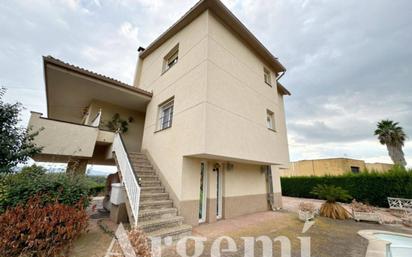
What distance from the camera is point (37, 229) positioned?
10.7ft

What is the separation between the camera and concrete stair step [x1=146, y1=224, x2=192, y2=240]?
172 inches

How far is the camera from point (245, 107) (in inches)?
300

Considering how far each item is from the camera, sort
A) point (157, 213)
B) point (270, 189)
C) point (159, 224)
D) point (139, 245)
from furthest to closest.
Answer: point (270, 189), point (157, 213), point (159, 224), point (139, 245)

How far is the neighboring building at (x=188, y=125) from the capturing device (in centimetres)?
580

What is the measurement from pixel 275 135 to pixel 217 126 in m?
5.13

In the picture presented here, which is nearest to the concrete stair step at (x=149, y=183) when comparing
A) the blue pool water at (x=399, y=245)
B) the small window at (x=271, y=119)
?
the small window at (x=271, y=119)

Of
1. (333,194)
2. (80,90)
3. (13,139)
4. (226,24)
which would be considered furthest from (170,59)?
(333,194)

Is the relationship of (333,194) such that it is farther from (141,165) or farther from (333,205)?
(141,165)

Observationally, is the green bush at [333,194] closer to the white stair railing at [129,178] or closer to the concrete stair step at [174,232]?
the concrete stair step at [174,232]

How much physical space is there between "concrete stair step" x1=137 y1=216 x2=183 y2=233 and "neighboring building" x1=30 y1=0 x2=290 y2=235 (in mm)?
30

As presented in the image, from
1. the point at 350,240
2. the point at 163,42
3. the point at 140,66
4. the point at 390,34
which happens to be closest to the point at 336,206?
the point at 350,240

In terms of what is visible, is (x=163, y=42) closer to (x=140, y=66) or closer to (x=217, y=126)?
(x=140, y=66)

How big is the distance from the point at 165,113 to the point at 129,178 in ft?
12.5

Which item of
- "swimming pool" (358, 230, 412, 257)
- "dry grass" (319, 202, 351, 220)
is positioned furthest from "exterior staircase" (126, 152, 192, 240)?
"dry grass" (319, 202, 351, 220)
